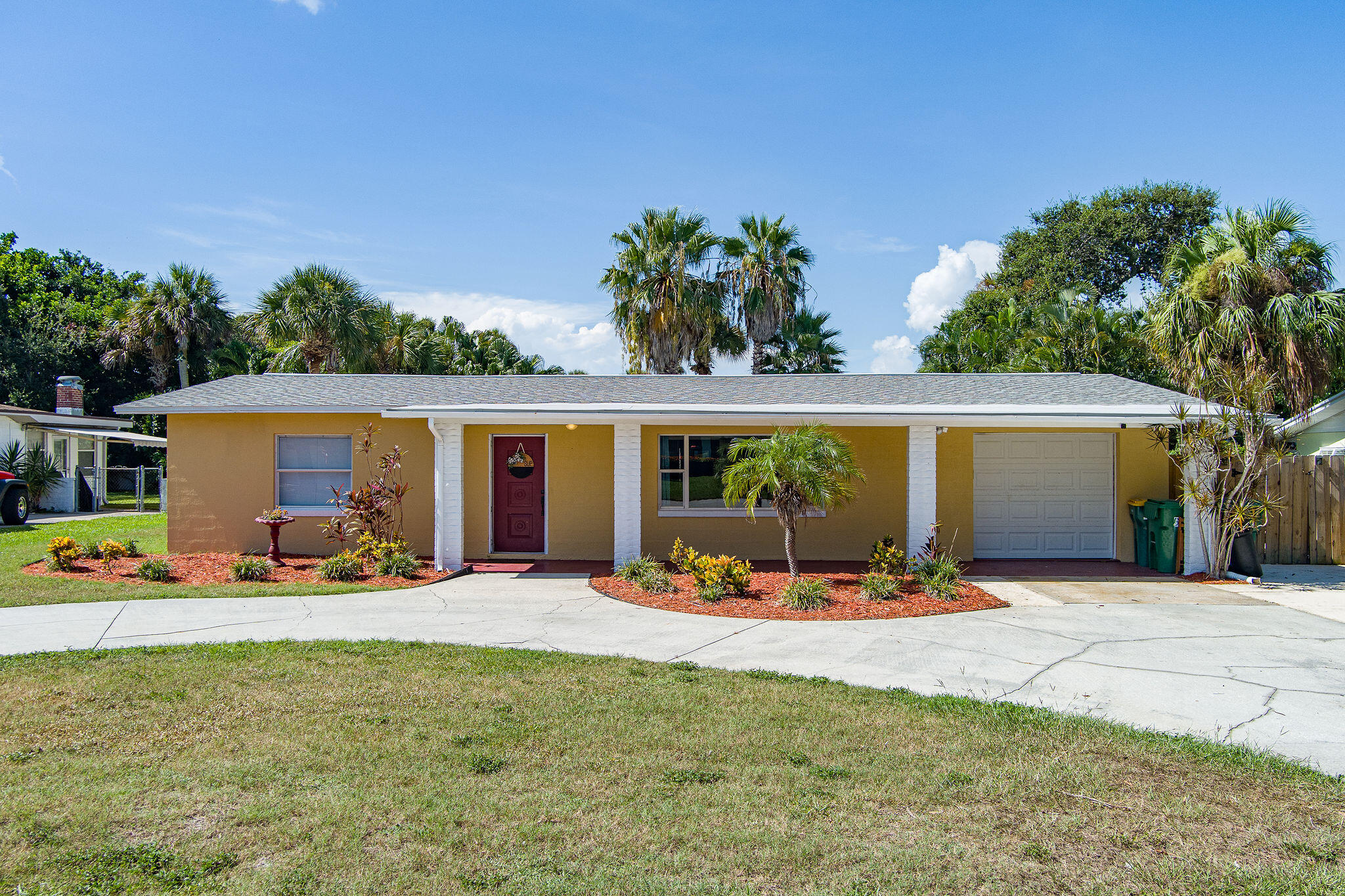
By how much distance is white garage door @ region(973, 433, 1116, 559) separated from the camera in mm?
12906

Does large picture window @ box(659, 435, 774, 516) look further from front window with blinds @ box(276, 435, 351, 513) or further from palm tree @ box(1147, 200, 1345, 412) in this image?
palm tree @ box(1147, 200, 1345, 412)

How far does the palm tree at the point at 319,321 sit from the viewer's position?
70.1 ft

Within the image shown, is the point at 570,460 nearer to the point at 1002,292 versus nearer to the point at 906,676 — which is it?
the point at 906,676

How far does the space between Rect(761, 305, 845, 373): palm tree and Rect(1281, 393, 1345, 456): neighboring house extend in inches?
475

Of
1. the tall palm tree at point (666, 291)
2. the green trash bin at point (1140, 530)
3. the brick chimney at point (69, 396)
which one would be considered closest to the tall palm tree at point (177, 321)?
the brick chimney at point (69, 396)

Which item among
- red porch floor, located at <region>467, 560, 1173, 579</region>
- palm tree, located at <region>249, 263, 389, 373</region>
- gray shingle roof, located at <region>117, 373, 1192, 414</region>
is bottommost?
red porch floor, located at <region>467, 560, 1173, 579</region>

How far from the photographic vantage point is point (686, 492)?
1273 centimetres

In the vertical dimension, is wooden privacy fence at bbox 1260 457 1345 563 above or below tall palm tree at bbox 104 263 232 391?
below

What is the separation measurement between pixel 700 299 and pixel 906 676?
63.7 ft

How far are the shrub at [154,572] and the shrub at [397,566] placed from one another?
8.97 ft

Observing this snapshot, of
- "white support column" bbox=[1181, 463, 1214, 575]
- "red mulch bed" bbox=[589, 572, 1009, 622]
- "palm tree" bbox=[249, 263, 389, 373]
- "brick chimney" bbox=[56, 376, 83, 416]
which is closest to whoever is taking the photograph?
"red mulch bed" bbox=[589, 572, 1009, 622]

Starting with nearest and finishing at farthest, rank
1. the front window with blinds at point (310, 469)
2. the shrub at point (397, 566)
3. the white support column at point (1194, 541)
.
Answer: the shrub at point (397, 566) < the white support column at point (1194, 541) < the front window with blinds at point (310, 469)

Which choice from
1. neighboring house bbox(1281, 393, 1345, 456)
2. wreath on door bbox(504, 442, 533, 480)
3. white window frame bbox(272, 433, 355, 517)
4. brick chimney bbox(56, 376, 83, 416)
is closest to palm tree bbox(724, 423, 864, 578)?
wreath on door bbox(504, 442, 533, 480)

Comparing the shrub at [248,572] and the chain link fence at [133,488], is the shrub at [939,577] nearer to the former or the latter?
the shrub at [248,572]
